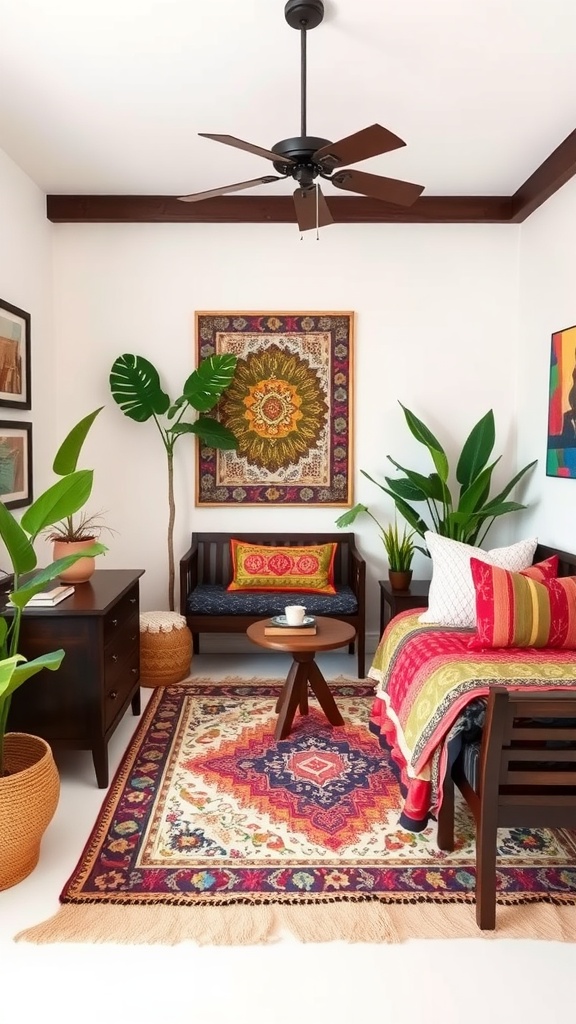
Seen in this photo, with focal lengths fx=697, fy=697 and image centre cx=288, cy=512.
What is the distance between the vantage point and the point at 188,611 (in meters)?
4.12

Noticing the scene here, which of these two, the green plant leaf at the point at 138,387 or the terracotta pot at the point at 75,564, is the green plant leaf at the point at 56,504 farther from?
the green plant leaf at the point at 138,387

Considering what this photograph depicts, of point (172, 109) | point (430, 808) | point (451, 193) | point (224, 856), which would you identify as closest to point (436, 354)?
point (451, 193)

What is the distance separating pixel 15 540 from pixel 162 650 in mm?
1844

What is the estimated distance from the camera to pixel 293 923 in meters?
2.02

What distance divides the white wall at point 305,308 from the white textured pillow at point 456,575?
3.66 ft

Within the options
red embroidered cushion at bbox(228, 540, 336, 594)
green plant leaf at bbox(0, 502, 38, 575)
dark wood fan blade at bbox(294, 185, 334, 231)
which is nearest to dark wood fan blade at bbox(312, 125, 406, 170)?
dark wood fan blade at bbox(294, 185, 334, 231)

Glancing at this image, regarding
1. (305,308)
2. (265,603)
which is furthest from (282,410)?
(265,603)

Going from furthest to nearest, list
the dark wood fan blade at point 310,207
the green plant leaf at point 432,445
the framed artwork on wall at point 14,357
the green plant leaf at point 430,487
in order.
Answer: the green plant leaf at point 430,487 → the green plant leaf at point 432,445 → the framed artwork on wall at point 14,357 → the dark wood fan blade at point 310,207

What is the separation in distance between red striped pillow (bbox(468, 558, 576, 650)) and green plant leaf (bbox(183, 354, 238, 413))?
6.73ft

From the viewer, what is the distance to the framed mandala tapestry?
456 centimetres

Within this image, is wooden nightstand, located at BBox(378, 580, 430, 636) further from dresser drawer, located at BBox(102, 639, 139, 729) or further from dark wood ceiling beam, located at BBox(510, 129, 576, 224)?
dark wood ceiling beam, located at BBox(510, 129, 576, 224)

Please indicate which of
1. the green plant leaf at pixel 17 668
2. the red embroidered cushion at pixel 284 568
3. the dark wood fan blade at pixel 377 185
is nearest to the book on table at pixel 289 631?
the red embroidered cushion at pixel 284 568

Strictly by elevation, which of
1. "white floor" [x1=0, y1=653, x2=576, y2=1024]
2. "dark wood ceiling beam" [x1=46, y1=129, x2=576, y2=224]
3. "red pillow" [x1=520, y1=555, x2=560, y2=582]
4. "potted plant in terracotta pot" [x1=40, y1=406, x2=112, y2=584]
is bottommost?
"white floor" [x1=0, y1=653, x2=576, y2=1024]

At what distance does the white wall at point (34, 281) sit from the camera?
3658 millimetres
